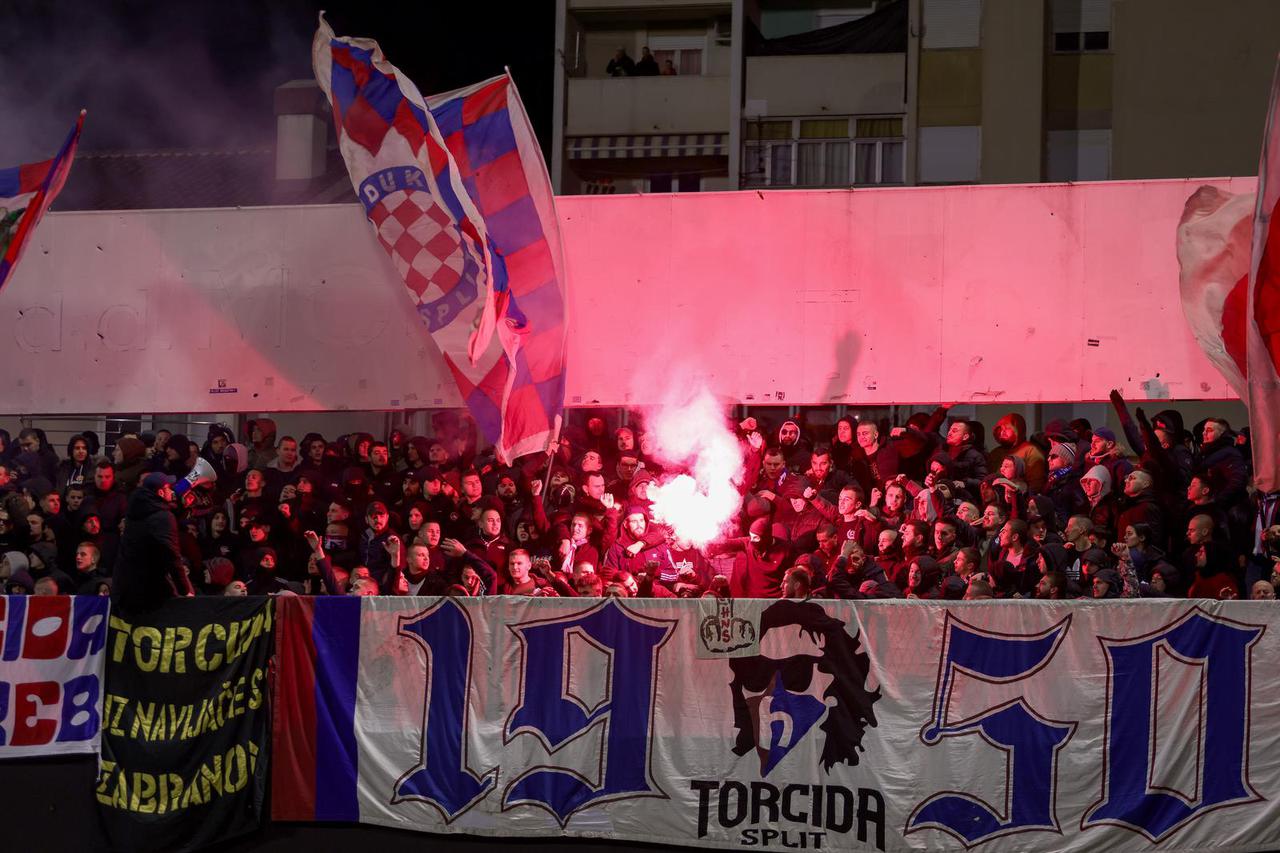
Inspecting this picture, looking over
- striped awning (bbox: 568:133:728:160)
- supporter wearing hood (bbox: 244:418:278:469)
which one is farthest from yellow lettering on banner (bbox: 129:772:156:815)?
striped awning (bbox: 568:133:728:160)

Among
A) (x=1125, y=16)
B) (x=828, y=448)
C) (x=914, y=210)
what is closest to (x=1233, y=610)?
(x=828, y=448)

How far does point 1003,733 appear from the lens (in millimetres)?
7969

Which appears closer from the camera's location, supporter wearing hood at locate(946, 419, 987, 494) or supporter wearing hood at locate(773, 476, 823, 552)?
supporter wearing hood at locate(773, 476, 823, 552)

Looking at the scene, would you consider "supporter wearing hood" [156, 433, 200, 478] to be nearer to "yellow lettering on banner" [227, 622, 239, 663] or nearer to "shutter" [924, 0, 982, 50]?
"yellow lettering on banner" [227, 622, 239, 663]

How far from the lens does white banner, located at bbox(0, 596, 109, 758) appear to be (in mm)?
9188

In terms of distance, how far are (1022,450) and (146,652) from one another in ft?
20.3

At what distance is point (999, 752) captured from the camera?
313 inches

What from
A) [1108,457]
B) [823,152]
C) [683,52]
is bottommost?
[1108,457]

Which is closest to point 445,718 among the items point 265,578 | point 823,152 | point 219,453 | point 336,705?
point 336,705

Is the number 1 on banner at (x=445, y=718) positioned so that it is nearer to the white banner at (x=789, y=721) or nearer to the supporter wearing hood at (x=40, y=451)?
the white banner at (x=789, y=721)

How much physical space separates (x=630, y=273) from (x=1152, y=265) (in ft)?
13.4

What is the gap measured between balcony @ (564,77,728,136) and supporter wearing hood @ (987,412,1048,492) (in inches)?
628

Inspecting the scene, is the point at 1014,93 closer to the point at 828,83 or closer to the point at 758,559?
the point at 828,83

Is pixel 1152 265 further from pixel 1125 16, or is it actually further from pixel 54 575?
pixel 1125 16
